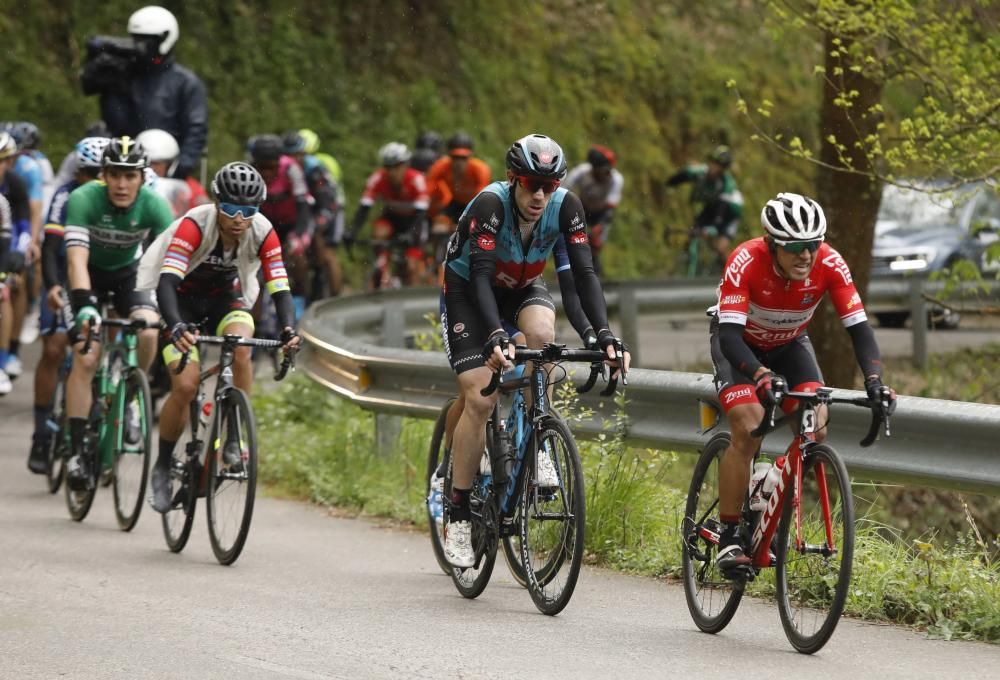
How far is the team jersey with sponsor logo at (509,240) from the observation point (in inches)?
317

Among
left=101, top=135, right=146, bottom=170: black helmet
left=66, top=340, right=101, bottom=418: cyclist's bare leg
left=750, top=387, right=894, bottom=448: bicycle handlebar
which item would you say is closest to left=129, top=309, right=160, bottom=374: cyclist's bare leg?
left=66, top=340, right=101, bottom=418: cyclist's bare leg

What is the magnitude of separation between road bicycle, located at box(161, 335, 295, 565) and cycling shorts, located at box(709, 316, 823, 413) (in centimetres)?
271

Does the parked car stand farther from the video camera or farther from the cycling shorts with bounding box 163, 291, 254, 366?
the cycling shorts with bounding box 163, 291, 254, 366

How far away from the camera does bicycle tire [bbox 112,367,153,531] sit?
1045 centimetres

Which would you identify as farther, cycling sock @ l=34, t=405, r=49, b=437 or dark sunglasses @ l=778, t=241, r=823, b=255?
cycling sock @ l=34, t=405, r=49, b=437

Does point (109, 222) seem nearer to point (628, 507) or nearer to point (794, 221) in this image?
point (628, 507)

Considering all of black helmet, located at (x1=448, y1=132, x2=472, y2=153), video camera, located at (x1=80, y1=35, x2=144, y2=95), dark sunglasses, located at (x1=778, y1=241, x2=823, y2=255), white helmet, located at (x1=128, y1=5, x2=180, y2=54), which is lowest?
dark sunglasses, located at (x1=778, y1=241, x2=823, y2=255)

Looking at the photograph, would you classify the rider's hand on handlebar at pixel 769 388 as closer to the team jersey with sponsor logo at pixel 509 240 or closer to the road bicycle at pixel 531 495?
the road bicycle at pixel 531 495

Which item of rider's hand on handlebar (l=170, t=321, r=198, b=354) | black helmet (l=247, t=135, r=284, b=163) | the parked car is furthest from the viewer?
the parked car

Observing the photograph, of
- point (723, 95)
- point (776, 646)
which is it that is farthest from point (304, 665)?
point (723, 95)

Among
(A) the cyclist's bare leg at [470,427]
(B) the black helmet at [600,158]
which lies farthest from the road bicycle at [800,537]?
(B) the black helmet at [600,158]

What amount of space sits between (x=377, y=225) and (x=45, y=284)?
35.2 ft

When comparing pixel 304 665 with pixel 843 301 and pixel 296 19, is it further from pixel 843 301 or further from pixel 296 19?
pixel 296 19

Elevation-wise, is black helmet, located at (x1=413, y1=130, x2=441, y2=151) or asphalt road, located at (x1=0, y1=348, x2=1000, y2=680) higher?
black helmet, located at (x1=413, y1=130, x2=441, y2=151)
